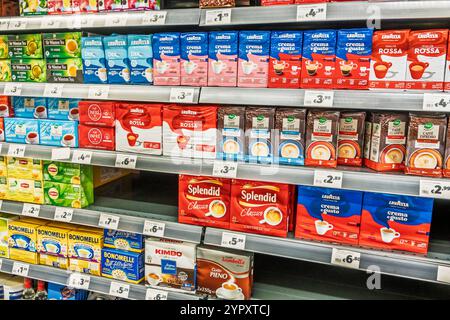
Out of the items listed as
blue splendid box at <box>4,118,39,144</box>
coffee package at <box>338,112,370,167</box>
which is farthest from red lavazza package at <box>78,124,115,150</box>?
coffee package at <box>338,112,370,167</box>

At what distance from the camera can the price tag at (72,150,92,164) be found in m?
1.89

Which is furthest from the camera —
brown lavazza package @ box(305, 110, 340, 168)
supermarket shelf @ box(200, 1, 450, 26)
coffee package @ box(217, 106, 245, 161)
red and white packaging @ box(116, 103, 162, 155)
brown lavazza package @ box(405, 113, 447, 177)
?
red and white packaging @ box(116, 103, 162, 155)

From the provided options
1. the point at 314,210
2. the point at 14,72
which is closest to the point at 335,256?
the point at 314,210

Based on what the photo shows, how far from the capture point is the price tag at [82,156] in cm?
189

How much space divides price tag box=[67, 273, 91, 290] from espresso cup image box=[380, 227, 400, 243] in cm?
150

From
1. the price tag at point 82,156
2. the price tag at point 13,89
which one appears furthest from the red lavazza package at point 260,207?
the price tag at point 13,89

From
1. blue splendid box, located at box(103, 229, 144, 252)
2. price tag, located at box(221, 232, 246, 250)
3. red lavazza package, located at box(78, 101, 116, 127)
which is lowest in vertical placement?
blue splendid box, located at box(103, 229, 144, 252)

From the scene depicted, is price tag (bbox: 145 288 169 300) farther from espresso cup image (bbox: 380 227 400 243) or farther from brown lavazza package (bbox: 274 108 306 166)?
espresso cup image (bbox: 380 227 400 243)

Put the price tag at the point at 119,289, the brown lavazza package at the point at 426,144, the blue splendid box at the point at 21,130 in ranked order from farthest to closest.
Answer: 1. the blue splendid box at the point at 21,130
2. the price tag at the point at 119,289
3. the brown lavazza package at the point at 426,144

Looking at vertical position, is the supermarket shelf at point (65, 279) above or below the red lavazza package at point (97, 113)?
below

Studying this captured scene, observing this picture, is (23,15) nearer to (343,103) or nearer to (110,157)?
(110,157)

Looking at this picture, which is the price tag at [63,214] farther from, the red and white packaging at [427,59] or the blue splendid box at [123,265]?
the red and white packaging at [427,59]

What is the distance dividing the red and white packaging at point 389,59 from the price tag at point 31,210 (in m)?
1.82

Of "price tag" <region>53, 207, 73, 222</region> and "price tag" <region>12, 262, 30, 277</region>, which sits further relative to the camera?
"price tag" <region>12, 262, 30, 277</region>
